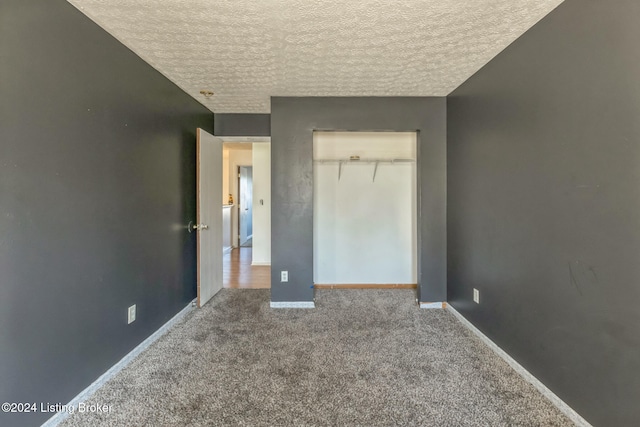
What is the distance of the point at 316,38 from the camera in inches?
76.4

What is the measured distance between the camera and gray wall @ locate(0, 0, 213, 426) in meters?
1.31

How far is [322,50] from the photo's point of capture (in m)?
2.10

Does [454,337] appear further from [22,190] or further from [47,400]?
[22,190]

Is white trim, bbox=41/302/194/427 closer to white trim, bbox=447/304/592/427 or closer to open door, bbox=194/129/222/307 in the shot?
open door, bbox=194/129/222/307

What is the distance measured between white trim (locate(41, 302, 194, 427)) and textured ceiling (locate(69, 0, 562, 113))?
229 cm

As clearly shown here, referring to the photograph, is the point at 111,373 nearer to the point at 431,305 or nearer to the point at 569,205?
the point at 431,305

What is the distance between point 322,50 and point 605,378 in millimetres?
2574

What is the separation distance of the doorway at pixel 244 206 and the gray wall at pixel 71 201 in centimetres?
483

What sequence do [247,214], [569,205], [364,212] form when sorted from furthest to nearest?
[247,214]
[364,212]
[569,205]

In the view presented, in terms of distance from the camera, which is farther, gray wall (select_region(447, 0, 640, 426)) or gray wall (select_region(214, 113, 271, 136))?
gray wall (select_region(214, 113, 271, 136))

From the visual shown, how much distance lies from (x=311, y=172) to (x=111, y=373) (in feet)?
7.80

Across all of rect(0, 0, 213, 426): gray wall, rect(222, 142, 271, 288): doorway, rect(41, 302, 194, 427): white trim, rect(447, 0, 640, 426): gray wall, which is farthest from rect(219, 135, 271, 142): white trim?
rect(447, 0, 640, 426): gray wall

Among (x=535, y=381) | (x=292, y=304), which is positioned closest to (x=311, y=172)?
(x=292, y=304)

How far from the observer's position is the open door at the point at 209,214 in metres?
3.01
